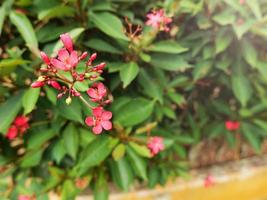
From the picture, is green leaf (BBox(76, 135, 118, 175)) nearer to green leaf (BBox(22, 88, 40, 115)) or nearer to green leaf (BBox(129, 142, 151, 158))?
green leaf (BBox(129, 142, 151, 158))

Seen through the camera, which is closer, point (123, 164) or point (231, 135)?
point (123, 164)

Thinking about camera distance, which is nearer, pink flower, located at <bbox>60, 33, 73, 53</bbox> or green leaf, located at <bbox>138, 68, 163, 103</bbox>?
pink flower, located at <bbox>60, 33, 73, 53</bbox>

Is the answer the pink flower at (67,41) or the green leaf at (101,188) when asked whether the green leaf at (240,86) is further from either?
the pink flower at (67,41)

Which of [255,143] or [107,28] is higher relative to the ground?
[107,28]

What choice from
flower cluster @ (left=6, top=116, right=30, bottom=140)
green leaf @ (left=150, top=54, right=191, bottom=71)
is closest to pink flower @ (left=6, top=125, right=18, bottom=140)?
flower cluster @ (left=6, top=116, right=30, bottom=140)

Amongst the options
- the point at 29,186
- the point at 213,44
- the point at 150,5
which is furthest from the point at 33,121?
the point at 213,44

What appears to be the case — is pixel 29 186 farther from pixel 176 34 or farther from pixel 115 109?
pixel 176 34

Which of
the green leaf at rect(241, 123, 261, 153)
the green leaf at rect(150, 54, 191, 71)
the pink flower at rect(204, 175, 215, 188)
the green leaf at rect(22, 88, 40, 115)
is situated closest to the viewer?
the green leaf at rect(22, 88, 40, 115)

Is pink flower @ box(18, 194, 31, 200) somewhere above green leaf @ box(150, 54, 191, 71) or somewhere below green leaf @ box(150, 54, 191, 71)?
below
